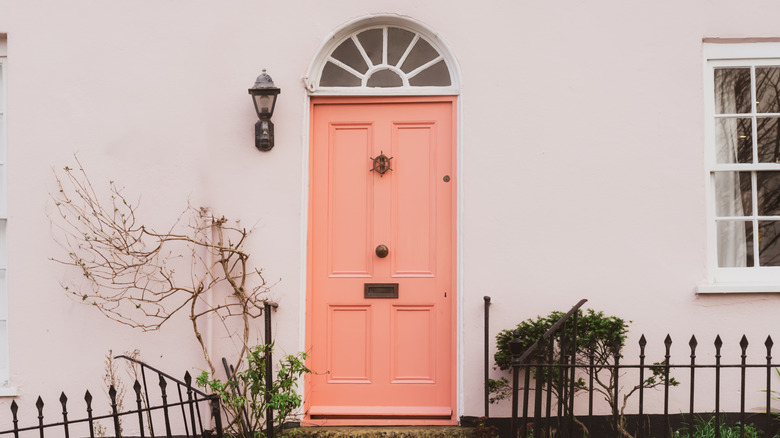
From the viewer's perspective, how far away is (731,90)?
578 cm

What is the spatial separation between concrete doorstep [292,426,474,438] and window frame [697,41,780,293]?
224 cm

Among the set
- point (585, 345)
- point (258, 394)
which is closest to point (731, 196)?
point (585, 345)

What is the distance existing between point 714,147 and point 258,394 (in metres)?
3.88

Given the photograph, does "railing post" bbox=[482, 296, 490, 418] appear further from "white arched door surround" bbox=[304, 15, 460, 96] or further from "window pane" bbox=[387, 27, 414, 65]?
"window pane" bbox=[387, 27, 414, 65]

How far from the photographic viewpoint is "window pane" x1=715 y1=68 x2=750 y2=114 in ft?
18.9

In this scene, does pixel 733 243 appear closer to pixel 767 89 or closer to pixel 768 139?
pixel 768 139

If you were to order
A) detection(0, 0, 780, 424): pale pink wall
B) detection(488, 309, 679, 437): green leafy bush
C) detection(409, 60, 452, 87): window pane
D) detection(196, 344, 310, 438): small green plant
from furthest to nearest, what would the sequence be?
detection(409, 60, 452, 87): window pane → detection(0, 0, 780, 424): pale pink wall → detection(488, 309, 679, 437): green leafy bush → detection(196, 344, 310, 438): small green plant

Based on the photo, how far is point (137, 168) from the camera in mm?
5695

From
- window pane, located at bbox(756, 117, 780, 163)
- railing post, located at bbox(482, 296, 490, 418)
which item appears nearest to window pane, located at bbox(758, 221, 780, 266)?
window pane, located at bbox(756, 117, 780, 163)

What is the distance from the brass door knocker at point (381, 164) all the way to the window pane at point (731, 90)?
2.58 meters

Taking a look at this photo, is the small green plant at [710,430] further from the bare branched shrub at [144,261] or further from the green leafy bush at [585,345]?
the bare branched shrub at [144,261]

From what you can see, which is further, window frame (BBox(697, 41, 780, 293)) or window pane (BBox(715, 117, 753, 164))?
window pane (BBox(715, 117, 753, 164))

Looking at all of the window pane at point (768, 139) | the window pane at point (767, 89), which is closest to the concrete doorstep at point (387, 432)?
the window pane at point (768, 139)

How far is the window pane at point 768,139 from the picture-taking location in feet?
18.8
